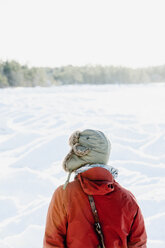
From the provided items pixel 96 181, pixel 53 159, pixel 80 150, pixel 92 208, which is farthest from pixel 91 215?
pixel 53 159

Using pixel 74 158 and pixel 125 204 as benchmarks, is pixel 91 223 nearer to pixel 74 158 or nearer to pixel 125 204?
pixel 125 204

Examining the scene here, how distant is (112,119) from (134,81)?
29426mm

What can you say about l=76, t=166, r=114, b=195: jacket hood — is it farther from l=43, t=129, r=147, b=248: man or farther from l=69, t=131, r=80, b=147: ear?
l=69, t=131, r=80, b=147: ear

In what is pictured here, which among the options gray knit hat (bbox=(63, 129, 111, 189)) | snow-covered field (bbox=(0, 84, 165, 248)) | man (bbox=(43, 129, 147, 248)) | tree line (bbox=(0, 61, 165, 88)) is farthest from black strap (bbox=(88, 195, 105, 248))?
tree line (bbox=(0, 61, 165, 88))

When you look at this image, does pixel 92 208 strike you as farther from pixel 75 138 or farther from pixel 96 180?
pixel 75 138

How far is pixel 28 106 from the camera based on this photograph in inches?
371

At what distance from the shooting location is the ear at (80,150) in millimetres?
1221

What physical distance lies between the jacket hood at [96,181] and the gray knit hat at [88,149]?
0.05 meters

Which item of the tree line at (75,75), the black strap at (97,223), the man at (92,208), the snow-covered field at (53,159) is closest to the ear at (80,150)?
the man at (92,208)

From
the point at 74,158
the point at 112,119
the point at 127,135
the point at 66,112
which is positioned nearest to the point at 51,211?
the point at 74,158

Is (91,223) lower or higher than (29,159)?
higher

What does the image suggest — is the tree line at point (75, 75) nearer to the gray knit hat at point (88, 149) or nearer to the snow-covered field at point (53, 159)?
the snow-covered field at point (53, 159)

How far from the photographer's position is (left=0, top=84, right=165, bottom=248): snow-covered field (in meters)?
2.60

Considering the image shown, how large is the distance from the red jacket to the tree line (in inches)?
998
